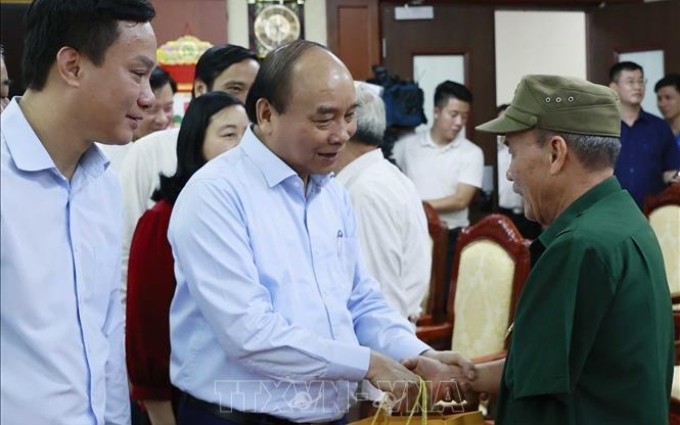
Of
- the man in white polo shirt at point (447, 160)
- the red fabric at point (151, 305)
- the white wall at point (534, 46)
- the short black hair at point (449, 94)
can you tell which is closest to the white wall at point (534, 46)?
the white wall at point (534, 46)

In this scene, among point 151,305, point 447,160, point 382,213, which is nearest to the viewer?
point 151,305

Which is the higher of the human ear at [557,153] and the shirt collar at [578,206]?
the human ear at [557,153]

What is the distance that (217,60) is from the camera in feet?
10.3

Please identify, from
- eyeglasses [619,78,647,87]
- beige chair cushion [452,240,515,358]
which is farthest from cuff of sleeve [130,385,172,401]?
eyeglasses [619,78,647,87]

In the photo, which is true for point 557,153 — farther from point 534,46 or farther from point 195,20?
point 534,46

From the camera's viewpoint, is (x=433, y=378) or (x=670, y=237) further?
(x=670, y=237)

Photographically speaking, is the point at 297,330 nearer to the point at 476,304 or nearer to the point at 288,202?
the point at 288,202

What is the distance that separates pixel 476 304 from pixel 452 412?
4.10ft

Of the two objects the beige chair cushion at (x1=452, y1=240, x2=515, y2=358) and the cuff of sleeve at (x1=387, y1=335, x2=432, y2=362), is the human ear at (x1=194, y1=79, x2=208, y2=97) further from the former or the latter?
the cuff of sleeve at (x1=387, y1=335, x2=432, y2=362)

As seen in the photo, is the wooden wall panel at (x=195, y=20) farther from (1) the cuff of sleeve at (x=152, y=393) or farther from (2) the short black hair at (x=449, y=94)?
(1) the cuff of sleeve at (x=152, y=393)

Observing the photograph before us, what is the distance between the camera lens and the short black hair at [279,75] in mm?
1995

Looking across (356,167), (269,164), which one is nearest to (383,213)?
(356,167)

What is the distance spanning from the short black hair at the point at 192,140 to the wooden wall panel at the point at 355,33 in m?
3.94

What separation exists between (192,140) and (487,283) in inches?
48.6
